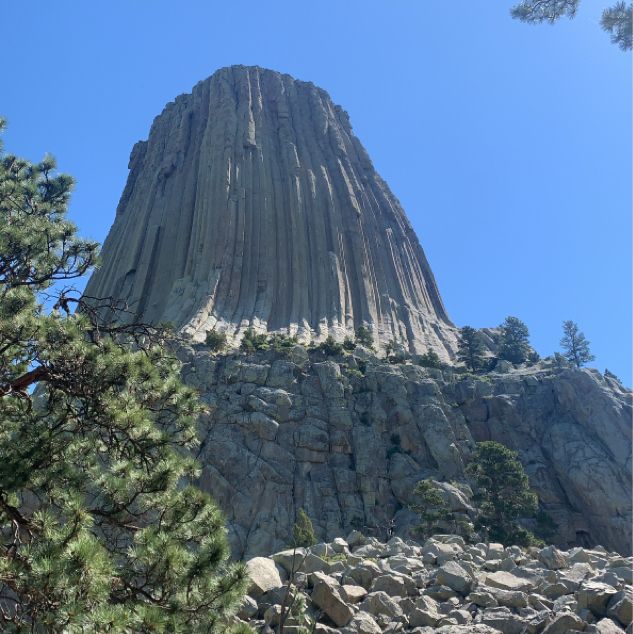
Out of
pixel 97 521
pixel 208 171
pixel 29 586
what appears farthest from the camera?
pixel 208 171

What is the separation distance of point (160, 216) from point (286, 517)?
44114mm

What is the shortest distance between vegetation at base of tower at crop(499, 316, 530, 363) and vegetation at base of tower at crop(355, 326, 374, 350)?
40.8 ft

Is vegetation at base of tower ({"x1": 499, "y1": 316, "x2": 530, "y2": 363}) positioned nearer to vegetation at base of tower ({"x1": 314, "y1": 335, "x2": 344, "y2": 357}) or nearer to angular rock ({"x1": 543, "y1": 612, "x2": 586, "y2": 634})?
vegetation at base of tower ({"x1": 314, "y1": 335, "x2": 344, "y2": 357})

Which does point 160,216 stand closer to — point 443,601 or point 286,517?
point 286,517

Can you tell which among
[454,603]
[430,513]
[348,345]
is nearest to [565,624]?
[454,603]

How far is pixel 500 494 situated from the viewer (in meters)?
29.9

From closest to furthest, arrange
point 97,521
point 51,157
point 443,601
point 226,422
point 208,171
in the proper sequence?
point 97,521 < point 443,601 < point 51,157 < point 226,422 < point 208,171

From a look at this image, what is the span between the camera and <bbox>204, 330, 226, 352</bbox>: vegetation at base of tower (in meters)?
43.6

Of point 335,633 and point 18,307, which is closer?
point 18,307

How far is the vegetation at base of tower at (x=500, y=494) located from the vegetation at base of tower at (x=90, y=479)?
23.5 metres

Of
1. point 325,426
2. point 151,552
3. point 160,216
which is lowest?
point 151,552

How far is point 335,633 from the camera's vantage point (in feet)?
28.7

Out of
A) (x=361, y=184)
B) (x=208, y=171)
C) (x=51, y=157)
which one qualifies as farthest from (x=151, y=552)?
(x=361, y=184)

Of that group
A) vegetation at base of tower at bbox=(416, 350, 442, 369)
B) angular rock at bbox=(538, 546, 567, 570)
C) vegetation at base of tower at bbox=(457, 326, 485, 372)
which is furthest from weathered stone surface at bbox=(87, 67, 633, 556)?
vegetation at base of tower at bbox=(416, 350, 442, 369)
